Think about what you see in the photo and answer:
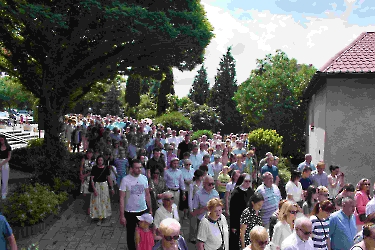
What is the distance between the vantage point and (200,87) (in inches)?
2233

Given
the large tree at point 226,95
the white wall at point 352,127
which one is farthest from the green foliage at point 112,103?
the white wall at point 352,127

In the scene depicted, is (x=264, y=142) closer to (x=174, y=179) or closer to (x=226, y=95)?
(x=174, y=179)

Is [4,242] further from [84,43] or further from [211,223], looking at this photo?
[84,43]

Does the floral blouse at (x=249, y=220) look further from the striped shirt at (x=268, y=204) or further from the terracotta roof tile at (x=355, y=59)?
the terracotta roof tile at (x=355, y=59)

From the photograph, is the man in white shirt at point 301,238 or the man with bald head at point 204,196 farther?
the man with bald head at point 204,196

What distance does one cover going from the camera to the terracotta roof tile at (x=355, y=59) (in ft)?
38.3

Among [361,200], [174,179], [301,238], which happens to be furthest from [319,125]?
[301,238]

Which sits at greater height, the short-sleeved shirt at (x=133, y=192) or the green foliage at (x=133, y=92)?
the green foliage at (x=133, y=92)

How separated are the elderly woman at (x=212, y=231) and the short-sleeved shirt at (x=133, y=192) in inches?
82.6

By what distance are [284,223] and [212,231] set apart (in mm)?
1101

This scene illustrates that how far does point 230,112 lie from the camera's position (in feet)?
137

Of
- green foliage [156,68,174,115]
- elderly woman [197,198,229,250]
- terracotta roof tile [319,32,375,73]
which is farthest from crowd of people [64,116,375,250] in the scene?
green foliage [156,68,174,115]

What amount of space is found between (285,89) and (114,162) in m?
17.5

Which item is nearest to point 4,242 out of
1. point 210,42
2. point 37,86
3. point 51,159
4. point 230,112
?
point 51,159
